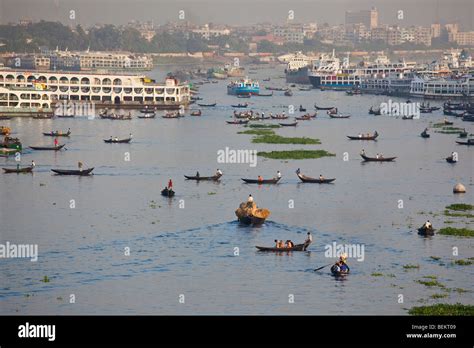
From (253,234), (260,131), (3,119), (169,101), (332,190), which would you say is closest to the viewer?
(253,234)

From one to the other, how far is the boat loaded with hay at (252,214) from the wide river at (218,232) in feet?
1.26

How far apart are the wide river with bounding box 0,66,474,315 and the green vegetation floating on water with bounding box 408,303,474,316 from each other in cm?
57

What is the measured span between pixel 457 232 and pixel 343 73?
343 ft

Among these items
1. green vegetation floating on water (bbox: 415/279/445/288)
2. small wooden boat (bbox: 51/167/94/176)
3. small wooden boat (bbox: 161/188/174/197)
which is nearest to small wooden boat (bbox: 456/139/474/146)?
small wooden boat (bbox: 51/167/94/176)

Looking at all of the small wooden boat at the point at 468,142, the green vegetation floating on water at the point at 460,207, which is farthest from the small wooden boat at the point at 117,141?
the green vegetation floating on water at the point at 460,207

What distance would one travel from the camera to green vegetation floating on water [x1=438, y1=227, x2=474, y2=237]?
129ft

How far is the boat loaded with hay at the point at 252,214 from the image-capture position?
40.1 m

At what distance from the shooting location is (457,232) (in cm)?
3941

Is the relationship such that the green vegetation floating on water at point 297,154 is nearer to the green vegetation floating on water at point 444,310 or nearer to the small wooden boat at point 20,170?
the small wooden boat at point 20,170

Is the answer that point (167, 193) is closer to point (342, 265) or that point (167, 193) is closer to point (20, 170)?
point (20, 170)

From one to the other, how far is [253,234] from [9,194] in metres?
12.8

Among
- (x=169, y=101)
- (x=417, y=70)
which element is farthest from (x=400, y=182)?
(x=417, y=70)
